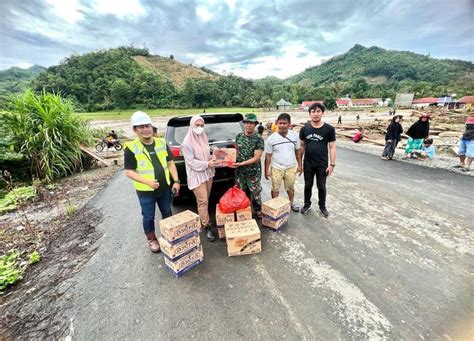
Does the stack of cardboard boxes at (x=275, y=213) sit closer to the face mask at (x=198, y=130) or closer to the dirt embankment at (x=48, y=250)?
the face mask at (x=198, y=130)

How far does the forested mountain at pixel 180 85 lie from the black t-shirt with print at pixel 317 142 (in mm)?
37034

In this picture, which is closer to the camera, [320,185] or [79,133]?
[320,185]

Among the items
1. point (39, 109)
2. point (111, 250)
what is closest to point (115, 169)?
point (39, 109)

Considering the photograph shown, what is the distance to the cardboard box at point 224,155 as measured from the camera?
316cm

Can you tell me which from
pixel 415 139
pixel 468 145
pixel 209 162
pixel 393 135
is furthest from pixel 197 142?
pixel 415 139

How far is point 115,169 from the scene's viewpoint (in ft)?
26.7

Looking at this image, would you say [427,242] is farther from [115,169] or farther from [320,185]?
[115,169]

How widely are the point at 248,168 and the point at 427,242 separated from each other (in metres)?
2.93

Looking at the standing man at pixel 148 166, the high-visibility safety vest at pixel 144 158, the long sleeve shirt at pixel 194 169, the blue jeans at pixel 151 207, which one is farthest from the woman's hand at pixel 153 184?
the long sleeve shirt at pixel 194 169

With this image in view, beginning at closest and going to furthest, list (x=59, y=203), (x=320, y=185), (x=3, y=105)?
(x=320, y=185)
(x=59, y=203)
(x=3, y=105)

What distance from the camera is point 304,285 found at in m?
2.48

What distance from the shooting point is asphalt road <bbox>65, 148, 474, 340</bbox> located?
2000mm

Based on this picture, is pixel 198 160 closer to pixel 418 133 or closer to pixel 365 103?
pixel 418 133

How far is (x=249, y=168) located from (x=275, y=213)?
0.82 metres
